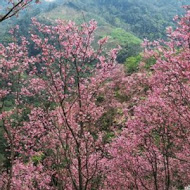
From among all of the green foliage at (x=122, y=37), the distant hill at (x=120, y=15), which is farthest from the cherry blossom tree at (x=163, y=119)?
the distant hill at (x=120, y=15)

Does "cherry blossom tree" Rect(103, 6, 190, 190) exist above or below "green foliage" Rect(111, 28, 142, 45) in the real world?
below

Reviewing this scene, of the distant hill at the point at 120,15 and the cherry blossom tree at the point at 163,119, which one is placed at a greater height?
the distant hill at the point at 120,15

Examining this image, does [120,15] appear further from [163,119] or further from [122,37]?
[163,119]

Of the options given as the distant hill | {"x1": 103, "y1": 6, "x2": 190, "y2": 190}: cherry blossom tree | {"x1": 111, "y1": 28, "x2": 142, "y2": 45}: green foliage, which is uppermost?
the distant hill

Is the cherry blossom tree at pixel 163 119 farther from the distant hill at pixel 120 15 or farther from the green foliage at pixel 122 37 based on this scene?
the distant hill at pixel 120 15

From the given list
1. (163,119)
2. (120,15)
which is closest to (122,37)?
(120,15)

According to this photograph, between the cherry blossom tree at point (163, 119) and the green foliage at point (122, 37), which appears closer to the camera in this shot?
the cherry blossom tree at point (163, 119)

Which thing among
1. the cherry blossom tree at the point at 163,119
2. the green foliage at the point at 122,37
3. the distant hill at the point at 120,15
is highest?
the distant hill at the point at 120,15

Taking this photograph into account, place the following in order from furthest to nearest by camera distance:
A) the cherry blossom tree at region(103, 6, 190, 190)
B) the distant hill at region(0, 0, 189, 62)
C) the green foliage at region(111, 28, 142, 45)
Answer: the distant hill at region(0, 0, 189, 62)
the green foliage at region(111, 28, 142, 45)
the cherry blossom tree at region(103, 6, 190, 190)

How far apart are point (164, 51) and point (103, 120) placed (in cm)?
1729

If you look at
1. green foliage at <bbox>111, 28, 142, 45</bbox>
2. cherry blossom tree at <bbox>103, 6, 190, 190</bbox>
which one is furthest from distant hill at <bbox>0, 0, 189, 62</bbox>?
cherry blossom tree at <bbox>103, 6, 190, 190</bbox>

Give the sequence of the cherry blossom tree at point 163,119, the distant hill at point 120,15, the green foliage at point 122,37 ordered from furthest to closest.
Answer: the distant hill at point 120,15 < the green foliage at point 122,37 < the cherry blossom tree at point 163,119

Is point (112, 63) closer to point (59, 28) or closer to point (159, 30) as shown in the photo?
point (59, 28)

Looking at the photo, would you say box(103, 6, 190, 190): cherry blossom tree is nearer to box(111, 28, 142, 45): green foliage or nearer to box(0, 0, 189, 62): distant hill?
box(111, 28, 142, 45): green foliage
